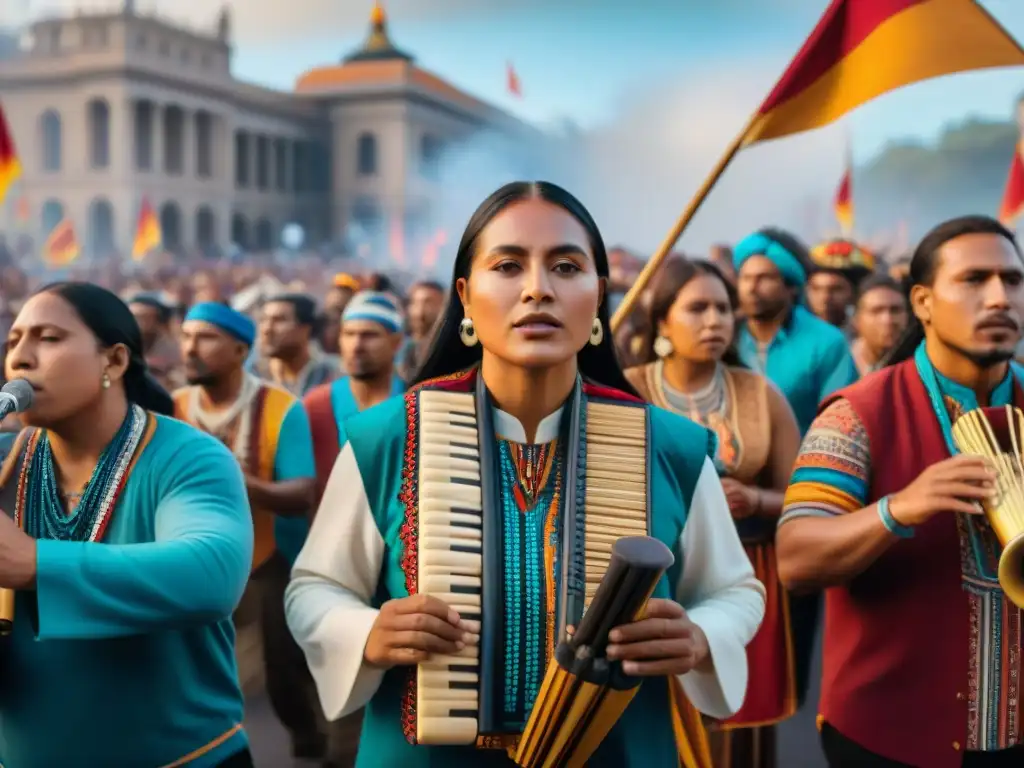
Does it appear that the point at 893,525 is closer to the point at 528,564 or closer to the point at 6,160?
the point at 528,564

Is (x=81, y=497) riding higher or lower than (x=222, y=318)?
lower

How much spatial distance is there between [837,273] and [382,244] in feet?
172

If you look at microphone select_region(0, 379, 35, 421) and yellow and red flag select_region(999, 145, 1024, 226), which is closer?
microphone select_region(0, 379, 35, 421)

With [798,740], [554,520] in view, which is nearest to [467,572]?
[554,520]

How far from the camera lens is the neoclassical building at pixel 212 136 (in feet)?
170

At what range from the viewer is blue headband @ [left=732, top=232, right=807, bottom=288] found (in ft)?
18.7

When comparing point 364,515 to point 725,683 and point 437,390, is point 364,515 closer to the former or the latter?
point 437,390

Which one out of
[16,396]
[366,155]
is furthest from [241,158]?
[16,396]

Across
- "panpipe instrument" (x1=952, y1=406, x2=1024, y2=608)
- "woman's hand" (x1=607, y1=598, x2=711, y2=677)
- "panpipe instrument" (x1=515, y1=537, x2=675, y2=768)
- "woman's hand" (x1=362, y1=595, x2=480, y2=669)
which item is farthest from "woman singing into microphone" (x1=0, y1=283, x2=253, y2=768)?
"panpipe instrument" (x1=952, y1=406, x2=1024, y2=608)

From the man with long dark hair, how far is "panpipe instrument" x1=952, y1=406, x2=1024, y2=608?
0.36 ft

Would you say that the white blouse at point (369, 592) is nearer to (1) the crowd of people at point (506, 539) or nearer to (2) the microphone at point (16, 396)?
(1) the crowd of people at point (506, 539)

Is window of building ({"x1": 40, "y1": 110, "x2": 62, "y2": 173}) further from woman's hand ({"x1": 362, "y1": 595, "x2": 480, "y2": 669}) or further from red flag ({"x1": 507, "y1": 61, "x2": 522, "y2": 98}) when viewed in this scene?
woman's hand ({"x1": 362, "y1": 595, "x2": 480, "y2": 669})

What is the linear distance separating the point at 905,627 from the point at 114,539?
5.51 feet

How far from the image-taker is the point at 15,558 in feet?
6.69
